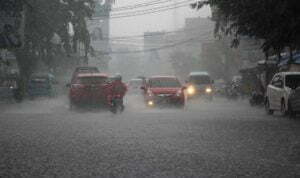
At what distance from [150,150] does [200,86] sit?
37881 millimetres

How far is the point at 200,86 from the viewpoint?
169ft

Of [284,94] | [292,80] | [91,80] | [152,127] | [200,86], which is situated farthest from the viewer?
[200,86]

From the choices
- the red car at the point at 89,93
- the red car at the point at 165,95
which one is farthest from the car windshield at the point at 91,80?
the red car at the point at 165,95

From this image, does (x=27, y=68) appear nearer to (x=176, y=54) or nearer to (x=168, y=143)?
(x=168, y=143)

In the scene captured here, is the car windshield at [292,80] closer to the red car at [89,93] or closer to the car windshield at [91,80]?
the red car at [89,93]

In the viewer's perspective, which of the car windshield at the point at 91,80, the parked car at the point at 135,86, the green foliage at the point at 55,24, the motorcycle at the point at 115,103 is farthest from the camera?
the parked car at the point at 135,86

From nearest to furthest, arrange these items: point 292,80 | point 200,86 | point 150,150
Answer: point 150,150 < point 292,80 < point 200,86

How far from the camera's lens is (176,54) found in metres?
139

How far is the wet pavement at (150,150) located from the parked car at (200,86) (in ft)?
94.9

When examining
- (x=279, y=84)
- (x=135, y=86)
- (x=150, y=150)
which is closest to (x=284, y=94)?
(x=279, y=84)

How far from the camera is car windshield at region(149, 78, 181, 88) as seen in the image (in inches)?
1430

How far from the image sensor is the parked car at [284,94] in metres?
25.3

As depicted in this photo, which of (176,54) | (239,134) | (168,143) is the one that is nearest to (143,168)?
(168,143)

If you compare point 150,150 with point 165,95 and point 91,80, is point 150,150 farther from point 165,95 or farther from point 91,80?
point 165,95
